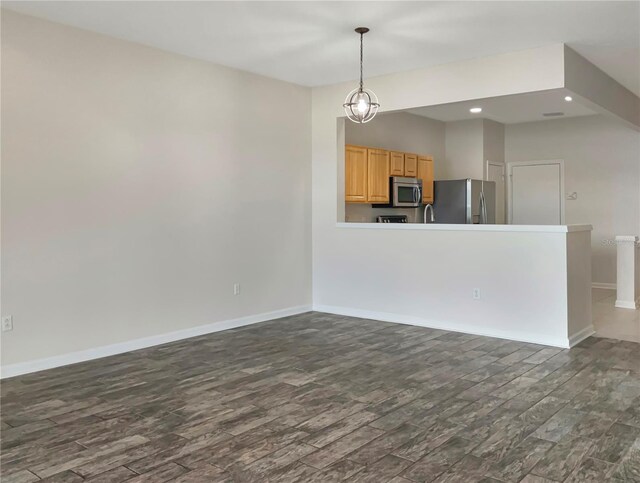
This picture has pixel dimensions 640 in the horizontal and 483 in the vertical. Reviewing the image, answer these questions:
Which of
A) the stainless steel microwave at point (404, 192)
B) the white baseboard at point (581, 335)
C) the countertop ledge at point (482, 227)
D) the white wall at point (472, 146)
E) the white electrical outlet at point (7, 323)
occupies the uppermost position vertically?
the white wall at point (472, 146)

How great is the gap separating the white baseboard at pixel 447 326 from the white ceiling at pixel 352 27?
2.70 metres

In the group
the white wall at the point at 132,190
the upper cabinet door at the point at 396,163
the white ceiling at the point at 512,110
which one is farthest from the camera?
the upper cabinet door at the point at 396,163

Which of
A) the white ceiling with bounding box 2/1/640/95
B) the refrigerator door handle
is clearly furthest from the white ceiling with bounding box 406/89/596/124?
the white ceiling with bounding box 2/1/640/95

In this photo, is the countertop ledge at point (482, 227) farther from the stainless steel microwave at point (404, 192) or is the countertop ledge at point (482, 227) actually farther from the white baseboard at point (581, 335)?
the stainless steel microwave at point (404, 192)

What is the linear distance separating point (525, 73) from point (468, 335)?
259 centimetres

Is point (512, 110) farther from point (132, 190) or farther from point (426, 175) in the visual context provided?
point (132, 190)

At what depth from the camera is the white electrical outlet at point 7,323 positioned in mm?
4002

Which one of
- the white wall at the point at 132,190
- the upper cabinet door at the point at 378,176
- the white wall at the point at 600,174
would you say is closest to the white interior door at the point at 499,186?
the white wall at the point at 600,174

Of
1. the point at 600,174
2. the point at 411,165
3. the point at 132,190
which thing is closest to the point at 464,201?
the point at 411,165

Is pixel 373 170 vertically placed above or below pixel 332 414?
above

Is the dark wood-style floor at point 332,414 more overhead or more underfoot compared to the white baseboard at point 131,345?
more underfoot

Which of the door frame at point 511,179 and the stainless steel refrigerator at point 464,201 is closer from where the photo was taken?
the stainless steel refrigerator at point 464,201

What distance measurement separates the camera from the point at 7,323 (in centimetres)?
402

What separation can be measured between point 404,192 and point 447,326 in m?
2.60
